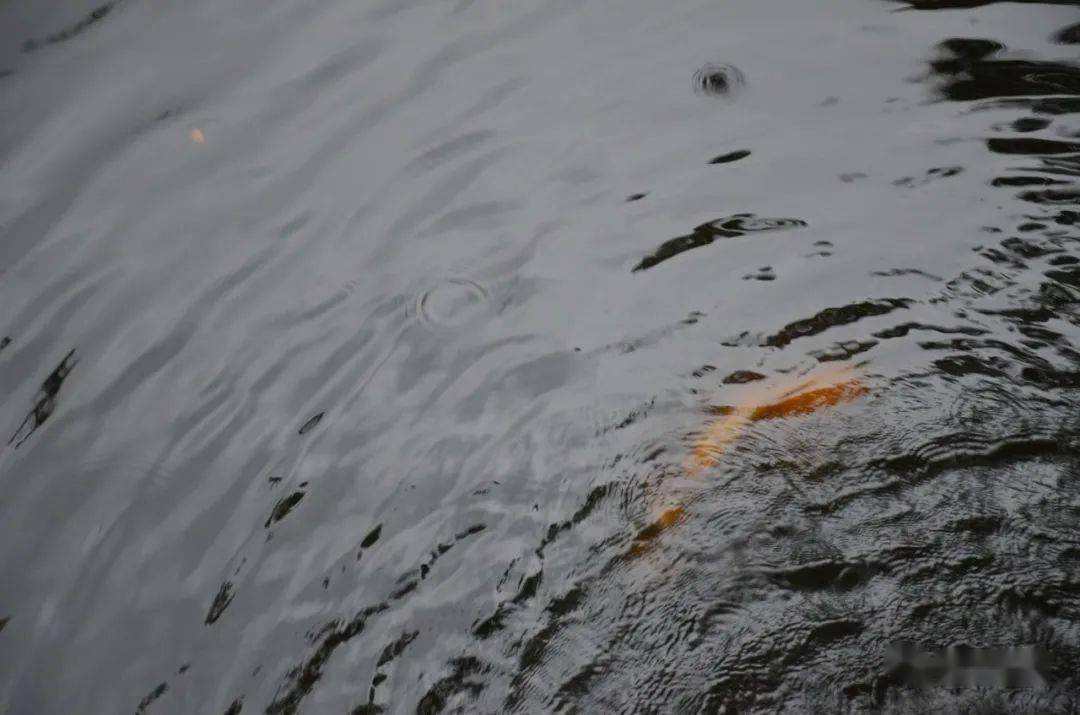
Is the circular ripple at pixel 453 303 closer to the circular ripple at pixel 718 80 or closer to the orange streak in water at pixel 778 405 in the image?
the orange streak in water at pixel 778 405

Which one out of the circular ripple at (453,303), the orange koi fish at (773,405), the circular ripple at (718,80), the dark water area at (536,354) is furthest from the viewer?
the circular ripple at (718,80)

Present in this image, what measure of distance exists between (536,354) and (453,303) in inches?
17.2

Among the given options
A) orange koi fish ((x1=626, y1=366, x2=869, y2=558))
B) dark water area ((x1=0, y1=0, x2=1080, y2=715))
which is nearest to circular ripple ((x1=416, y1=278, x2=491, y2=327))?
dark water area ((x1=0, y1=0, x2=1080, y2=715))

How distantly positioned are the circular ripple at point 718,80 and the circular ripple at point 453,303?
155 centimetres

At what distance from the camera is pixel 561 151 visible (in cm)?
402

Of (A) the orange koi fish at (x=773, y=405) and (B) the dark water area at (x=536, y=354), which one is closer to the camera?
(B) the dark water area at (x=536, y=354)

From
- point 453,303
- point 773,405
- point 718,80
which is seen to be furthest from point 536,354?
point 718,80

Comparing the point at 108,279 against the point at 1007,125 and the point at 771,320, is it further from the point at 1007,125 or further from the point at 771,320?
the point at 1007,125

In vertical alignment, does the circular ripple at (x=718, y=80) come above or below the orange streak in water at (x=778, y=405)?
above

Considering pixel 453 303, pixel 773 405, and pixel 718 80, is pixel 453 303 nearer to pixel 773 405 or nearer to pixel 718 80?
pixel 773 405

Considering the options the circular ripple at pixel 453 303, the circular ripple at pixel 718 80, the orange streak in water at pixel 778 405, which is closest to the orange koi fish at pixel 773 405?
the orange streak in water at pixel 778 405

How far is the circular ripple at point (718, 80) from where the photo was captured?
13.5 ft

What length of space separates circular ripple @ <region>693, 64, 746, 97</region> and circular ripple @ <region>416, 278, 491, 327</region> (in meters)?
1.55

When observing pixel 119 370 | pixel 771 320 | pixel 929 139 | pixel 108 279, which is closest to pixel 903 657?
pixel 771 320
